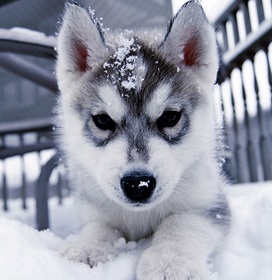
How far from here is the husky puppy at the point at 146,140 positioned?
5.00ft

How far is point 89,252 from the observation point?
1.58 m

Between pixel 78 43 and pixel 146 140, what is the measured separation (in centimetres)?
69

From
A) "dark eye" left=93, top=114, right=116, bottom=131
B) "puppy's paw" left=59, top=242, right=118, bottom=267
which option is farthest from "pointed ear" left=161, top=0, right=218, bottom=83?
"puppy's paw" left=59, top=242, right=118, bottom=267

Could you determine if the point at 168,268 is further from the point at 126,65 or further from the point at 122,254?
the point at 126,65

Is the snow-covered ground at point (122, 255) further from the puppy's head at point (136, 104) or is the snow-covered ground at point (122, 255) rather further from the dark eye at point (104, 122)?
the dark eye at point (104, 122)

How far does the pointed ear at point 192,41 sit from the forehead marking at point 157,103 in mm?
283

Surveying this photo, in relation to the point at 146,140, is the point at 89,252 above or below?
below

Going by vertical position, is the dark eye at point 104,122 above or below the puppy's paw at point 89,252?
above

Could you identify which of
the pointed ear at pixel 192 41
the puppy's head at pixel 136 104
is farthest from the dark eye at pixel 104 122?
the pointed ear at pixel 192 41

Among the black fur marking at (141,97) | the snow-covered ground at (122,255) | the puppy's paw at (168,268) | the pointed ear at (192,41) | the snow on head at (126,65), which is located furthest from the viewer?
the pointed ear at (192,41)

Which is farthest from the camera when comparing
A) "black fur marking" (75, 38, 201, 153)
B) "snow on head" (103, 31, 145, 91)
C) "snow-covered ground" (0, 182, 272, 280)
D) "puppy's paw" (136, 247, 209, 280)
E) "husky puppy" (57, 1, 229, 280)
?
"snow on head" (103, 31, 145, 91)

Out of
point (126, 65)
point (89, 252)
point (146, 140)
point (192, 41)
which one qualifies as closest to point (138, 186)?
point (146, 140)

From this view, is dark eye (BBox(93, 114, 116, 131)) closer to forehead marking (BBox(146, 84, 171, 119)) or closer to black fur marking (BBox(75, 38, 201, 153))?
black fur marking (BBox(75, 38, 201, 153))

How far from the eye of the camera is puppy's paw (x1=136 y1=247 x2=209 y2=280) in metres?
1.37
